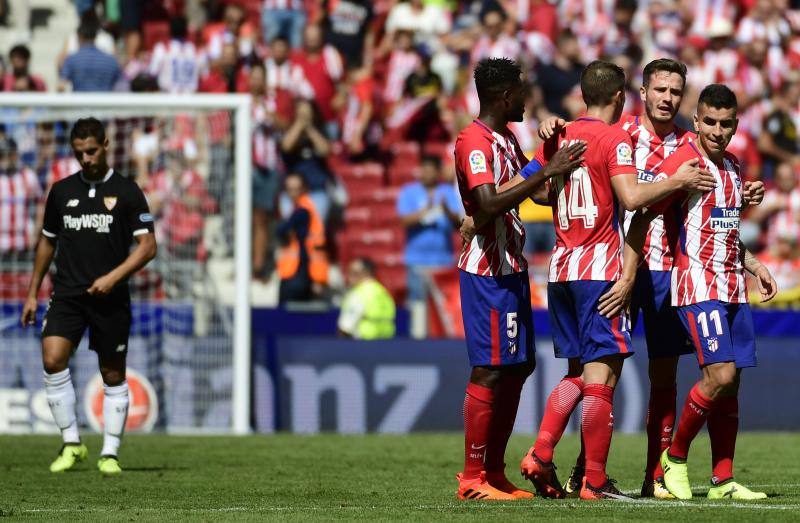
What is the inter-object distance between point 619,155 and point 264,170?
37.9 feet

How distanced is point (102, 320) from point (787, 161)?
41.2ft

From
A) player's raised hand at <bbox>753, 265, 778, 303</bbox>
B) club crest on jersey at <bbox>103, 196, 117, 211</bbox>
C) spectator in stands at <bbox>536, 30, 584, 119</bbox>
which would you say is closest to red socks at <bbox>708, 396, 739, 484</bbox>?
player's raised hand at <bbox>753, 265, 778, 303</bbox>

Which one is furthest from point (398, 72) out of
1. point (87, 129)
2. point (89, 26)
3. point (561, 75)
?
point (87, 129)

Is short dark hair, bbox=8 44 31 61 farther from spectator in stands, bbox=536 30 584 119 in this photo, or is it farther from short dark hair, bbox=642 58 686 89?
short dark hair, bbox=642 58 686 89

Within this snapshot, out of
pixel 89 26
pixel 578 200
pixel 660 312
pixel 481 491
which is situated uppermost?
pixel 89 26

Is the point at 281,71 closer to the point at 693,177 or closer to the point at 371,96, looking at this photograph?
the point at 371,96

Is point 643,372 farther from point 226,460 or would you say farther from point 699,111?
point 699,111

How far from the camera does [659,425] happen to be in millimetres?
8742

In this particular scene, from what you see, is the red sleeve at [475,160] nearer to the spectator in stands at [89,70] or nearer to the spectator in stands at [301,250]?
the spectator in stands at [301,250]

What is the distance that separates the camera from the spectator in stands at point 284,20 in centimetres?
2178

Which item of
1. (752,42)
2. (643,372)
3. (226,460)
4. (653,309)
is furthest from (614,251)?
(752,42)

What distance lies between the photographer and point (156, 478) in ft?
33.9

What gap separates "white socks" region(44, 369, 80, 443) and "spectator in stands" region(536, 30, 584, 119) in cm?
1078

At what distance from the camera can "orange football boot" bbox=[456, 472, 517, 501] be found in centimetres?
841
